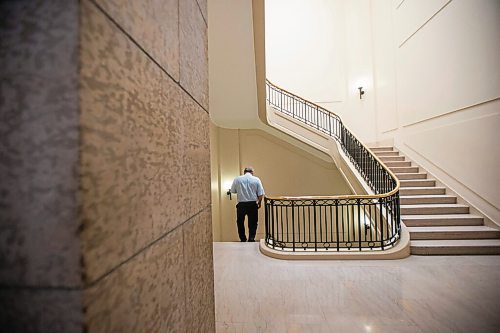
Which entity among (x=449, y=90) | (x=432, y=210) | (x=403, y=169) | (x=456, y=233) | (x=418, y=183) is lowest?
(x=456, y=233)

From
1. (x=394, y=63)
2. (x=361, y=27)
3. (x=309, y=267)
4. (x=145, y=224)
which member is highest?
(x=361, y=27)

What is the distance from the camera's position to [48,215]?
20.3 inches

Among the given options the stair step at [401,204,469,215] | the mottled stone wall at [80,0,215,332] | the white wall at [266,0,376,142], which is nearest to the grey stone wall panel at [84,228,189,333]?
the mottled stone wall at [80,0,215,332]

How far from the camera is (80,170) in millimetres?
508

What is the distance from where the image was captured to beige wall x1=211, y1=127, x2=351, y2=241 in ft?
30.9

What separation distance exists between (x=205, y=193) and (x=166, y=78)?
26.4 inches

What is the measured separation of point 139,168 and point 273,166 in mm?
8976

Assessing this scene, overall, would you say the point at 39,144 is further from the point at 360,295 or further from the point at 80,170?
the point at 360,295

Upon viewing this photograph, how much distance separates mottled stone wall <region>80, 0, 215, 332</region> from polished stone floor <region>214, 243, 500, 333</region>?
1.71m

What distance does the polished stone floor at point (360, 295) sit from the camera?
8.22 feet

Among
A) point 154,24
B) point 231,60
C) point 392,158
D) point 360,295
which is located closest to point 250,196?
point 231,60

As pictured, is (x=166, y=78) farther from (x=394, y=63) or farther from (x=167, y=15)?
(x=394, y=63)

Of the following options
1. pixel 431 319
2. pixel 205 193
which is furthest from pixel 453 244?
pixel 205 193

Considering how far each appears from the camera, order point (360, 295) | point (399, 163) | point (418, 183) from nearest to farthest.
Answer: point (360, 295), point (418, 183), point (399, 163)
